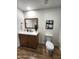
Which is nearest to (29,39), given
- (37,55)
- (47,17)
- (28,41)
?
(28,41)

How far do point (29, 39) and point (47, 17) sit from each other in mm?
1770

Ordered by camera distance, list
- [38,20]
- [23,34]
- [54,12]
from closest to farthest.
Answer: [23,34], [54,12], [38,20]

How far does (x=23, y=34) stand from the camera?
3.66 m

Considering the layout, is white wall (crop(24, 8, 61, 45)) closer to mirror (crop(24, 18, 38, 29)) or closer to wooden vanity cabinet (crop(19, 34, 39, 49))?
mirror (crop(24, 18, 38, 29))

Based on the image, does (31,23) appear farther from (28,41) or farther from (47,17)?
(28,41)

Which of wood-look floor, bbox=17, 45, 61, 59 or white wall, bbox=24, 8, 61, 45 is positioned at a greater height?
white wall, bbox=24, 8, 61, 45

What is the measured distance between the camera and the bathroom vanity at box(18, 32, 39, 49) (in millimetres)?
3497

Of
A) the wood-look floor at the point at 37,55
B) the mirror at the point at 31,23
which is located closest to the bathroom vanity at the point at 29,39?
the wood-look floor at the point at 37,55

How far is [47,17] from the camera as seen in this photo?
13.4 ft

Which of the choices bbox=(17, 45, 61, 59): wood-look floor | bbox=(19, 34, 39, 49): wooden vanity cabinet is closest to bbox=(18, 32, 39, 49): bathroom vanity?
bbox=(19, 34, 39, 49): wooden vanity cabinet

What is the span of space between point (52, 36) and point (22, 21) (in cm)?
219
